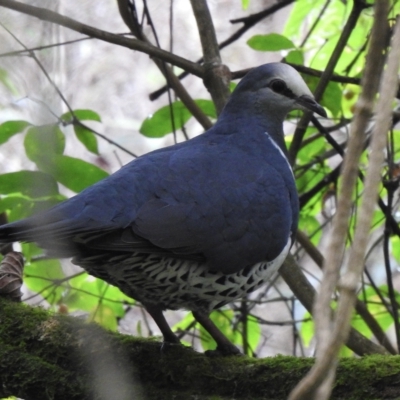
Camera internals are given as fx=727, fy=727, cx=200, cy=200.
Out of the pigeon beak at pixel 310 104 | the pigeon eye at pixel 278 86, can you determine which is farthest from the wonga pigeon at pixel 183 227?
the pigeon eye at pixel 278 86

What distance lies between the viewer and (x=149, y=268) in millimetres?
3000

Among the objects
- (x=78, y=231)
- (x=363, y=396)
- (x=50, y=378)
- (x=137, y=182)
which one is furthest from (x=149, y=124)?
(x=363, y=396)

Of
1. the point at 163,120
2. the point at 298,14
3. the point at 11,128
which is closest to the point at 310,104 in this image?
the point at 163,120

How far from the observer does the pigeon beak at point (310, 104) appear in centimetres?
366

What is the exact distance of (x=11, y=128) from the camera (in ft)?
11.9

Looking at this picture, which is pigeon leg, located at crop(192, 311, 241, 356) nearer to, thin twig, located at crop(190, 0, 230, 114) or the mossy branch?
the mossy branch

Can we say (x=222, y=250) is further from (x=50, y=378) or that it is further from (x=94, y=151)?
(x=94, y=151)

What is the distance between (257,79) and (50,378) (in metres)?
1.91

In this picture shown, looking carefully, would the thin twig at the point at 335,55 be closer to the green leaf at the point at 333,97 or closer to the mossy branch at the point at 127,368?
the green leaf at the point at 333,97

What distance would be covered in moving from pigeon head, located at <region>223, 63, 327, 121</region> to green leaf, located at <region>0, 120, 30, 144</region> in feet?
3.57

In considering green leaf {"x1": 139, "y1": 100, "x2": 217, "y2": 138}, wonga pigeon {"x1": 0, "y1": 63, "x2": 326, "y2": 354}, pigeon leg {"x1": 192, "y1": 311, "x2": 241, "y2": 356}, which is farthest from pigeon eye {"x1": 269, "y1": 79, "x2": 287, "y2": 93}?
pigeon leg {"x1": 192, "y1": 311, "x2": 241, "y2": 356}

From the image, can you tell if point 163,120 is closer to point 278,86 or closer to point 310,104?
point 278,86

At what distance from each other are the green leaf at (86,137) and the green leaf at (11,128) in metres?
0.52

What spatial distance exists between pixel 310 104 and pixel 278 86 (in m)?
0.23
